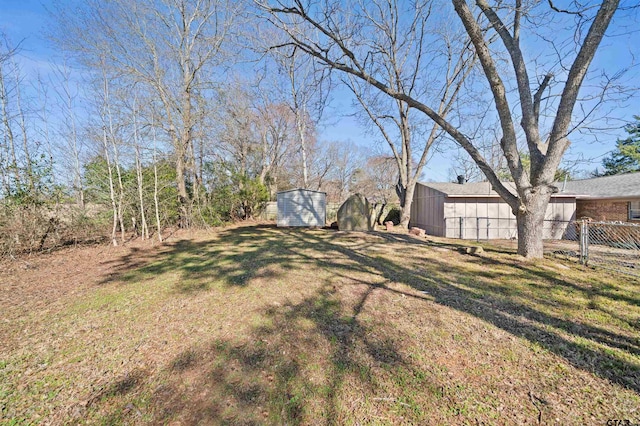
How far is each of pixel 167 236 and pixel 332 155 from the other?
68.6ft

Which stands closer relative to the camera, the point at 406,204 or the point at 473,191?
the point at 473,191

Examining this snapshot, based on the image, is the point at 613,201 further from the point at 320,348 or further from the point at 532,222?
the point at 320,348

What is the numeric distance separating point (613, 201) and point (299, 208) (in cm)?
1477

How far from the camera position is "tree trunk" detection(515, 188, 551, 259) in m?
Result: 5.23

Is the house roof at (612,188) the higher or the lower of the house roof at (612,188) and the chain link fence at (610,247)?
the higher

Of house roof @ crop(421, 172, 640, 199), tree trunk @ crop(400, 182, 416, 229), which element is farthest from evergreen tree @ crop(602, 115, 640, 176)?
tree trunk @ crop(400, 182, 416, 229)

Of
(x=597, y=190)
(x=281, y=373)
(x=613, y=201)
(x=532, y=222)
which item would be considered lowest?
(x=281, y=373)

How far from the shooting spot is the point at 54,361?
2.27 m

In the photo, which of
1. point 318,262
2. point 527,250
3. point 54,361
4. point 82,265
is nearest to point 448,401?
point 54,361

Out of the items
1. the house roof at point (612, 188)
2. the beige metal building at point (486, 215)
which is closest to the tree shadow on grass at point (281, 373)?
the beige metal building at point (486, 215)

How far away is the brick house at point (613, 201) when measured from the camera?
1049 centimetres

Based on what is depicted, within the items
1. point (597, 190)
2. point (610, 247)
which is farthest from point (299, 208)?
point (597, 190)

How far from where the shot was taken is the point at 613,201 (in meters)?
11.1

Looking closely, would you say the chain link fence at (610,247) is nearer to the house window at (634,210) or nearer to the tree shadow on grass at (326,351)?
the house window at (634,210)
